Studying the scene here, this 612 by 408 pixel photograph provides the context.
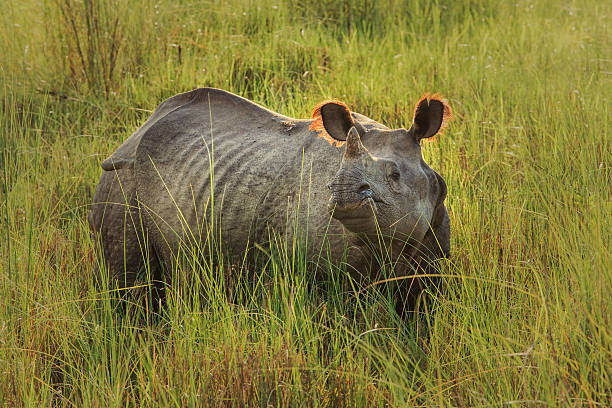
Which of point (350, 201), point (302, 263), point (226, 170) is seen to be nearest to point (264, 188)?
point (226, 170)

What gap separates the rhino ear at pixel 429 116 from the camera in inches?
125

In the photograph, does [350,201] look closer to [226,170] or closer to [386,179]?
[386,179]

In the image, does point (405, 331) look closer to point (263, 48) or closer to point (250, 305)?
point (250, 305)

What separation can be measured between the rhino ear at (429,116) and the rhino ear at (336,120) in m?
0.28

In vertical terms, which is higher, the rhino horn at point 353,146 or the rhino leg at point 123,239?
the rhino horn at point 353,146

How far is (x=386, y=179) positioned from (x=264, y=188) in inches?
29.0

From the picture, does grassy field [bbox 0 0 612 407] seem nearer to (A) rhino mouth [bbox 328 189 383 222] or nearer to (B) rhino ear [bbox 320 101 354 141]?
(A) rhino mouth [bbox 328 189 383 222]

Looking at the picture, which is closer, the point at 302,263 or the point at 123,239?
the point at 302,263

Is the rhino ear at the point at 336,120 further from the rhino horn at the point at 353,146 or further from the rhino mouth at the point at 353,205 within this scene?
the rhino mouth at the point at 353,205

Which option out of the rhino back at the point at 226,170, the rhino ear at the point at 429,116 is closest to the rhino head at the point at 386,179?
the rhino ear at the point at 429,116

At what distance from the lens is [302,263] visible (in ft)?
10.2

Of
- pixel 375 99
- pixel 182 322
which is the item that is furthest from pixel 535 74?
pixel 182 322

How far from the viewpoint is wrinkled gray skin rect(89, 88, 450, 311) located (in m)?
2.88

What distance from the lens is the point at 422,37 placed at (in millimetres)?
7012
